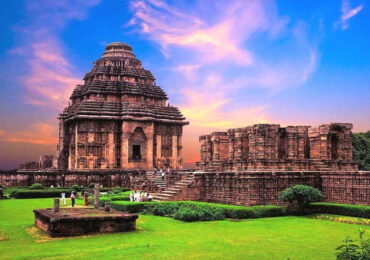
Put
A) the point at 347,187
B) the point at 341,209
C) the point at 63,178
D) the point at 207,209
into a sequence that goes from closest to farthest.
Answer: the point at 341,209
the point at 207,209
the point at 347,187
the point at 63,178

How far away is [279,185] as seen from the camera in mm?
21938

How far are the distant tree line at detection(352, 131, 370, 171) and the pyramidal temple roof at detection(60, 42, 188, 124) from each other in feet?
63.4

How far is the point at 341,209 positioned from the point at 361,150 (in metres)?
25.1

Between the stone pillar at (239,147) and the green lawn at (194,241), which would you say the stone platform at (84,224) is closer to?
the green lawn at (194,241)

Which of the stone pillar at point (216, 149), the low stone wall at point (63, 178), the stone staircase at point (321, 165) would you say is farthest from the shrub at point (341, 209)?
the low stone wall at point (63, 178)

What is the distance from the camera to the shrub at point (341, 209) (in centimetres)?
1808

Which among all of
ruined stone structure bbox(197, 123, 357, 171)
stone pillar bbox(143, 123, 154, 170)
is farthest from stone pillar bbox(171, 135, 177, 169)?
ruined stone structure bbox(197, 123, 357, 171)

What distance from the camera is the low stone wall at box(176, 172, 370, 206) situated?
66.1ft

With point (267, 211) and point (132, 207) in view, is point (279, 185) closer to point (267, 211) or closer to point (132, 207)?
point (267, 211)

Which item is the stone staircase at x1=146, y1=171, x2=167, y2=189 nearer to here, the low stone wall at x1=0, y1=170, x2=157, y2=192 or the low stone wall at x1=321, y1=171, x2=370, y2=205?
the low stone wall at x1=0, y1=170, x2=157, y2=192

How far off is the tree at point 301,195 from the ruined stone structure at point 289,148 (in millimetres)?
3444

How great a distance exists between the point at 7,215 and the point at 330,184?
16.1 m

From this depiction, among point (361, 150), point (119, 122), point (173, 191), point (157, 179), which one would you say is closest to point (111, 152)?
point (119, 122)

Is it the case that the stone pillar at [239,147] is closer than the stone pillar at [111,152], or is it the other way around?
the stone pillar at [239,147]
